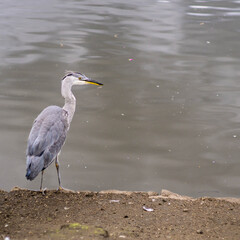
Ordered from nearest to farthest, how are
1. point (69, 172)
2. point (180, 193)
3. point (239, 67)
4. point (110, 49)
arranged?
point (180, 193)
point (69, 172)
point (239, 67)
point (110, 49)

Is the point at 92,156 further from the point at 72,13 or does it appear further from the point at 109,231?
the point at 72,13

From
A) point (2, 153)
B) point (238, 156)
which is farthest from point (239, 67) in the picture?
point (2, 153)

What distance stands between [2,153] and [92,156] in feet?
3.79

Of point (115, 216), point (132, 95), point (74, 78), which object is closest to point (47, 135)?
point (74, 78)

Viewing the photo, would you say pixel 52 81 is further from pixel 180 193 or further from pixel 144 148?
pixel 180 193

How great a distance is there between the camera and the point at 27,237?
3.80 m

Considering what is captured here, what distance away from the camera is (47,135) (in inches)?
186

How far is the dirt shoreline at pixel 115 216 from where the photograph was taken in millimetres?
3938

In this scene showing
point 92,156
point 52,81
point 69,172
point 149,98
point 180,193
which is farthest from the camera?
point 52,81

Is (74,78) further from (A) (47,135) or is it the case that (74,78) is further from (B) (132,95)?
(B) (132,95)

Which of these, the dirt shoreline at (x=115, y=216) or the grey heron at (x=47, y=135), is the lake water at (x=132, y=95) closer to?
the dirt shoreline at (x=115, y=216)

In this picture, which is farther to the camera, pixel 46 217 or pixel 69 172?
pixel 69 172

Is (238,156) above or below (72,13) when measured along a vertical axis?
below

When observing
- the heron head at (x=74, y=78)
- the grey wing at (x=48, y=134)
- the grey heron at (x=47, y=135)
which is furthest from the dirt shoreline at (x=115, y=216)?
the heron head at (x=74, y=78)
